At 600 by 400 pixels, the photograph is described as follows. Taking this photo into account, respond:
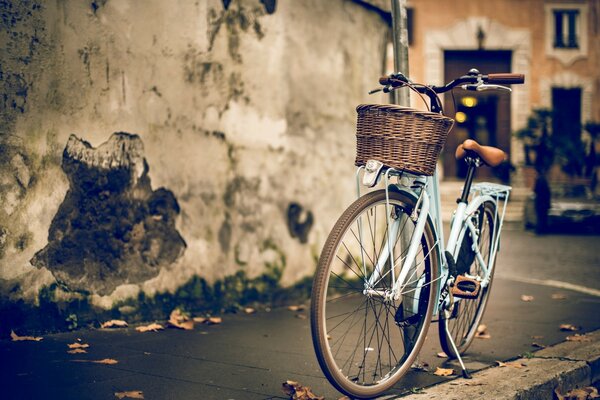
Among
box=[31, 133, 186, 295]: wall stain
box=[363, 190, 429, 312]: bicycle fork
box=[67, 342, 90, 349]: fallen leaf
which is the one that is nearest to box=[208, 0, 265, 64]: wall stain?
box=[31, 133, 186, 295]: wall stain

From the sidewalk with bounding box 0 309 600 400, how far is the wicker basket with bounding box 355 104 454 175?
1.06 m

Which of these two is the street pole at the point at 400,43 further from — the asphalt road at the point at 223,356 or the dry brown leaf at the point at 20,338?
the dry brown leaf at the point at 20,338

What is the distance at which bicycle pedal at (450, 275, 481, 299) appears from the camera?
4.12 metres

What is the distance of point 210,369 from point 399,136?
60.5 inches

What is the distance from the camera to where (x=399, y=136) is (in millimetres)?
3500

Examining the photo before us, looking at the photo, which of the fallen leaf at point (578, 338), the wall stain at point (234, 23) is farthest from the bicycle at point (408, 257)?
the wall stain at point (234, 23)

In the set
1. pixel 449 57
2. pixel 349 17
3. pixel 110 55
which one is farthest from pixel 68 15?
pixel 449 57

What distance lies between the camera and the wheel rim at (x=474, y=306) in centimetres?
464

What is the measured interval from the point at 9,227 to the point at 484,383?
2.70m

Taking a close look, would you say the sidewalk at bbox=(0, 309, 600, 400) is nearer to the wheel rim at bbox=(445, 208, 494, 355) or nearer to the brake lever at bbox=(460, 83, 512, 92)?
the wheel rim at bbox=(445, 208, 494, 355)

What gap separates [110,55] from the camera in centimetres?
499

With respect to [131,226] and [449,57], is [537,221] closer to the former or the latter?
[131,226]

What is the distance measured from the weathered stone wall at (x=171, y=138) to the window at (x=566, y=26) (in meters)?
23.7

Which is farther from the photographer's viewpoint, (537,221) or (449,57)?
(449,57)
